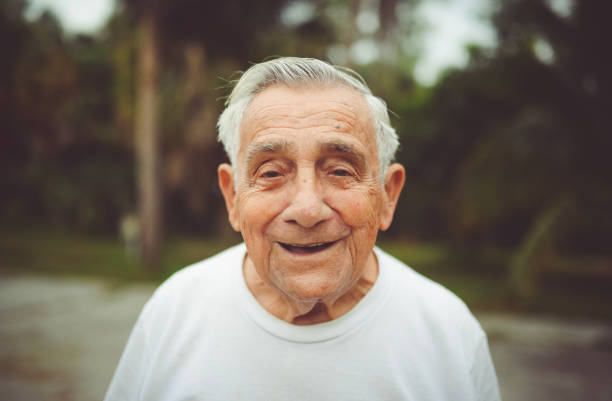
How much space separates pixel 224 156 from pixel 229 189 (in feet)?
30.8

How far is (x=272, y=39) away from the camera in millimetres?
10086

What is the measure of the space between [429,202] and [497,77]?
533 cm

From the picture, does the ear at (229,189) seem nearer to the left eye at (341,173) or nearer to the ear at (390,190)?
the left eye at (341,173)

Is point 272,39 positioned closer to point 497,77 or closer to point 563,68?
point 497,77

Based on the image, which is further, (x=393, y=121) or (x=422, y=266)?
(x=393, y=121)

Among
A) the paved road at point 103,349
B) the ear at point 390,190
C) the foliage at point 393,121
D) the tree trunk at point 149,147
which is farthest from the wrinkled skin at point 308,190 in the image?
the tree trunk at point 149,147

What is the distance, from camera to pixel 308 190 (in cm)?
132

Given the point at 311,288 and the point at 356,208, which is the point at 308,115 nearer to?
the point at 356,208

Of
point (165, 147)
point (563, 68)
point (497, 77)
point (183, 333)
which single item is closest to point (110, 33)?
point (165, 147)

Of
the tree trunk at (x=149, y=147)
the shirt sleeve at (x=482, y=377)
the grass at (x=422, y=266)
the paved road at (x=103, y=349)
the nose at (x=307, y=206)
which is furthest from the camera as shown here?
the tree trunk at (x=149, y=147)

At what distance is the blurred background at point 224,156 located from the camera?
653cm

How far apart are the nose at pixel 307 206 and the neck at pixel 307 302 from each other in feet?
0.90

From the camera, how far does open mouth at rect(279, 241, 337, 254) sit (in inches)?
54.0

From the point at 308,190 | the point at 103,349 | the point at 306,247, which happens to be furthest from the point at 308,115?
the point at 103,349
